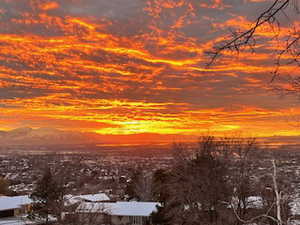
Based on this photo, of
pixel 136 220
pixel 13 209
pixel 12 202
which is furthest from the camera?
pixel 12 202

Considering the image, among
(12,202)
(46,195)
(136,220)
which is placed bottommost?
(136,220)

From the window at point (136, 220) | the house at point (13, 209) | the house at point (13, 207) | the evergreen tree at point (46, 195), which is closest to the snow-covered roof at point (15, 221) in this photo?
the house at point (13, 209)

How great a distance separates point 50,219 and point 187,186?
652 inches

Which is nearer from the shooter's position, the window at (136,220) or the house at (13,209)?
the window at (136,220)

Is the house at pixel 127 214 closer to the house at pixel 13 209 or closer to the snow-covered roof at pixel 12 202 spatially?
the house at pixel 13 209

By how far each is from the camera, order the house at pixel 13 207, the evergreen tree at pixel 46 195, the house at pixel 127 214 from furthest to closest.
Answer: the house at pixel 13 207 < the house at pixel 127 214 < the evergreen tree at pixel 46 195

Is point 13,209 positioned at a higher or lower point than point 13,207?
lower

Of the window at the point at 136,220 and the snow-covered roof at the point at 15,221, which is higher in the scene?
the snow-covered roof at the point at 15,221

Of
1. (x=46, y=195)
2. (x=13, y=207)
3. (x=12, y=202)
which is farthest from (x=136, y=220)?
(x=12, y=202)

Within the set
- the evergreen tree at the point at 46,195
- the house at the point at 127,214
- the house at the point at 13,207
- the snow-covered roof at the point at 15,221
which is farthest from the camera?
the house at the point at 13,207

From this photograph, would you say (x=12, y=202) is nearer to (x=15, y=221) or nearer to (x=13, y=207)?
(x=13, y=207)

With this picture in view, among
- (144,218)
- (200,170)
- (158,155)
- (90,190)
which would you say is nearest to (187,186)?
(200,170)

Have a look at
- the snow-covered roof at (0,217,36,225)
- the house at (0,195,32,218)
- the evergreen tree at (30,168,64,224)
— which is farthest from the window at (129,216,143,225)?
the house at (0,195,32,218)

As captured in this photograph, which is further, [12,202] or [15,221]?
[12,202]
